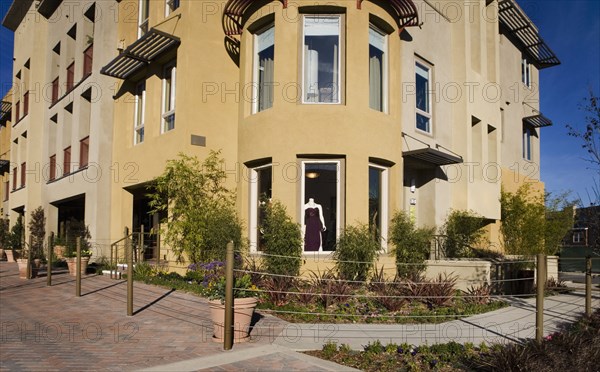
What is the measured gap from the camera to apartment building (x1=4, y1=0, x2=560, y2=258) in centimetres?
1116

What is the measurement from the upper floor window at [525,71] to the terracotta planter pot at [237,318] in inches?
870

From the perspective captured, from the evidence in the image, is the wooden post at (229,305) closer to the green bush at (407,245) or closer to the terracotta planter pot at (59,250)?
the green bush at (407,245)

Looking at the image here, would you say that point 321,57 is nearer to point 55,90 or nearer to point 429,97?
point 429,97

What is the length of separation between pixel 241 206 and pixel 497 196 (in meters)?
10.4

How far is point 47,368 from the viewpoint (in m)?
5.46

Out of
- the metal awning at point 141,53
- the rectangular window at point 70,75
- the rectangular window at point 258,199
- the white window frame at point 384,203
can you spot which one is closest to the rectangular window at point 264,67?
the rectangular window at point 258,199

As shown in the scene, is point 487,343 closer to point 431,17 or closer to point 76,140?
point 431,17

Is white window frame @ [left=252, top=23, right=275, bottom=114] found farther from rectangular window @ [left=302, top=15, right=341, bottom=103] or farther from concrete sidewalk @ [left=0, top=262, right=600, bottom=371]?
concrete sidewalk @ [left=0, top=262, right=600, bottom=371]

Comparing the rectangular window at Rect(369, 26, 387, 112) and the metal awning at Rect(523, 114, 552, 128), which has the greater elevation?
the metal awning at Rect(523, 114, 552, 128)

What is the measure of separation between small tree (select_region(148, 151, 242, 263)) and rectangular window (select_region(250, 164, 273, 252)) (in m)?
0.42

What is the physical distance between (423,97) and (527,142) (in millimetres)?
13094

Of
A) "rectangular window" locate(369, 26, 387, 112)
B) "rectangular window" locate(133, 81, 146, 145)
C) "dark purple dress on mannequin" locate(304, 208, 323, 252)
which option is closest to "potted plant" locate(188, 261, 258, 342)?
"dark purple dress on mannequin" locate(304, 208, 323, 252)

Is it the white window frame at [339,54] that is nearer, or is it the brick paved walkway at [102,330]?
the brick paved walkway at [102,330]

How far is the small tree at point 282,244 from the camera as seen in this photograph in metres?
10.1
